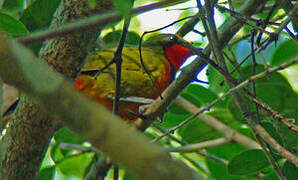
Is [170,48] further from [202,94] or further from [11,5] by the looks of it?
[11,5]

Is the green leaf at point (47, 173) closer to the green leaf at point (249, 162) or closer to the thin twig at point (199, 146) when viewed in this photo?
the thin twig at point (199, 146)

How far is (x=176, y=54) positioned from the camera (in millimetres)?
3789

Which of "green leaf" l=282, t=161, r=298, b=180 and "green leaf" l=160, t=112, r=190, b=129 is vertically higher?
"green leaf" l=160, t=112, r=190, b=129

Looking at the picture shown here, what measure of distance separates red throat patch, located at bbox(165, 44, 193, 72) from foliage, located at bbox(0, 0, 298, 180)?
368mm

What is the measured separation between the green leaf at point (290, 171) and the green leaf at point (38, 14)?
1463mm

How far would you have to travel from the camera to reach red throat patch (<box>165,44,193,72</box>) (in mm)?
3752

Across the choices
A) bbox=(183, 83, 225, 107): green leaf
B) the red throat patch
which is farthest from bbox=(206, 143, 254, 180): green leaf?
the red throat patch

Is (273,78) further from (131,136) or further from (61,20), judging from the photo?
(131,136)

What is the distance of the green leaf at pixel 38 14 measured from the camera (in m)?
2.47

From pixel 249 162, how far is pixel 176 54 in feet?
5.17

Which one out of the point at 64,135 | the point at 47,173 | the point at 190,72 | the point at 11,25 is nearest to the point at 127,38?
the point at 64,135

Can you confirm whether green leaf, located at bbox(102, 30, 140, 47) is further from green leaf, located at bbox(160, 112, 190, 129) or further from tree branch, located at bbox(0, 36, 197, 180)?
tree branch, located at bbox(0, 36, 197, 180)

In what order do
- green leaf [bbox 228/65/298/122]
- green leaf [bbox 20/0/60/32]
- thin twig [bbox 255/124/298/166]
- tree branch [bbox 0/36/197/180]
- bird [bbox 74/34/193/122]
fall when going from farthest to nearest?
bird [bbox 74/34/193/122] → green leaf [bbox 228/65/298/122] → green leaf [bbox 20/0/60/32] → thin twig [bbox 255/124/298/166] → tree branch [bbox 0/36/197/180]

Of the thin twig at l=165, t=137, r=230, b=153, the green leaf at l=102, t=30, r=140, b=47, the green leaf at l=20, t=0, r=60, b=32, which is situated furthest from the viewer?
the green leaf at l=102, t=30, r=140, b=47
